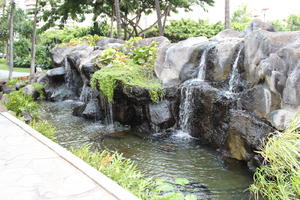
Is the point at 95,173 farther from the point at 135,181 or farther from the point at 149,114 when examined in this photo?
the point at 149,114

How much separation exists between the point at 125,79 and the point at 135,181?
599 centimetres

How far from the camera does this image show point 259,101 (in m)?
6.74

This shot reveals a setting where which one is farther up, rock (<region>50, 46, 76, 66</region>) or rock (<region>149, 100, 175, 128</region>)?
rock (<region>50, 46, 76, 66</region>)

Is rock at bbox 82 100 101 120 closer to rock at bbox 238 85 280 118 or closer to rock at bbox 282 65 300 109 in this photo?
rock at bbox 238 85 280 118

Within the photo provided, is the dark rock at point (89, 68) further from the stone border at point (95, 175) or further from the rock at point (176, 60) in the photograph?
the stone border at point (95, 175)

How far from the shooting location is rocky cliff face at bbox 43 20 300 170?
631 centimetres

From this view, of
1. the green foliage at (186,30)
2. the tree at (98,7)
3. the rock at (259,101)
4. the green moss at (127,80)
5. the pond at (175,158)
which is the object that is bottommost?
the pond at (175,158)

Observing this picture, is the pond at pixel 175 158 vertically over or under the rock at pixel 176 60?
under

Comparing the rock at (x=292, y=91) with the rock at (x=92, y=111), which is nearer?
the rock at (x=292, y=91)

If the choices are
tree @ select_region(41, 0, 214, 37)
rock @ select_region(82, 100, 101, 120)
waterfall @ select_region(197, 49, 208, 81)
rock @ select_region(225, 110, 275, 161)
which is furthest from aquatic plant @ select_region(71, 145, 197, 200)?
tree @ select_region(41, 0, 214, 37)

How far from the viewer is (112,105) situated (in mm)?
10820

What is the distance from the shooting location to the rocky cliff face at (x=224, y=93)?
249 inches

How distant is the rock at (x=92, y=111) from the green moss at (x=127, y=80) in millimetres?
1317

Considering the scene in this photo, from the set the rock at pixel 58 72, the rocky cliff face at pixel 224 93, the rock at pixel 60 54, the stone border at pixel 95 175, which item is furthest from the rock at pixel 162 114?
the rock at pixel 60 54
